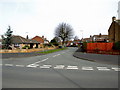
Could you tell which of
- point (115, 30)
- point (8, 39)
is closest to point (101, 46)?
point (115, 30)

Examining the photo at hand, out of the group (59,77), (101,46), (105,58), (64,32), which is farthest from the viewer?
(64,32)

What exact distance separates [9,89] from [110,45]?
22.4 m

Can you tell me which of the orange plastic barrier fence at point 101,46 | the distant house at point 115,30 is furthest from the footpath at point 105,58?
the distant house at point 115,30

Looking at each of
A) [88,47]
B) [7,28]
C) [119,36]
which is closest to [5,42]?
[7,28]

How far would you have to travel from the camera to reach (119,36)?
1152 inches

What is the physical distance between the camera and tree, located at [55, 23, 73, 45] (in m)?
51.8

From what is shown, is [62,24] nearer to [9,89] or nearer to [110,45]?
[110,45]

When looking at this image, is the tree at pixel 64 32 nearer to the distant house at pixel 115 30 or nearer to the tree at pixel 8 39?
the distant house at pixel 115 30

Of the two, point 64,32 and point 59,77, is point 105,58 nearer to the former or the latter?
point 59,77

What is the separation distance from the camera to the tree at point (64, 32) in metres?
51.8

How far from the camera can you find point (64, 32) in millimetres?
52031

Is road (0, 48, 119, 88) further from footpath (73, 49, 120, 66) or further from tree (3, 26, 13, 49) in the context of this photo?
tree (3, 26, 13, 49)

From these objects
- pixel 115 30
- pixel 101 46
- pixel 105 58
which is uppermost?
pixel 115 30

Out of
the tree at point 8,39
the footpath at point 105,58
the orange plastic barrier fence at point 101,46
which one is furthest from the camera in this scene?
the tree at point 8,39
